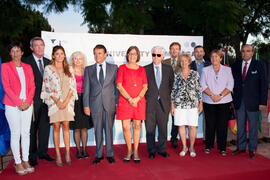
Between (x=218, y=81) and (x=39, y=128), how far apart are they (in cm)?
309

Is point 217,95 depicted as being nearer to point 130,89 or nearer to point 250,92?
point 250,92

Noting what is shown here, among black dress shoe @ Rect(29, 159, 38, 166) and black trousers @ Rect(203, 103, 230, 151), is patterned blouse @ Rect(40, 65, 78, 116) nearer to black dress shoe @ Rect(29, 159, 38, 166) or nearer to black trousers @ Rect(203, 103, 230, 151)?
black dress shoe @ Rect(29, 159, 38, 166)

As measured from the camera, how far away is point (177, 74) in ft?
13.8

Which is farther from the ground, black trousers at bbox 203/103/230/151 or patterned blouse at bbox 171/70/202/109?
patterned blouse at bbox 171/70/202/109

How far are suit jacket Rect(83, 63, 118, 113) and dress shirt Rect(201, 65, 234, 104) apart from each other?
1.63 metres

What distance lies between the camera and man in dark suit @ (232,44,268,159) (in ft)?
13.3

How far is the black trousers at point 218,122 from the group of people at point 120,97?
0.05ft

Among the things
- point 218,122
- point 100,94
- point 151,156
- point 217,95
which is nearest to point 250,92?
point 217,95

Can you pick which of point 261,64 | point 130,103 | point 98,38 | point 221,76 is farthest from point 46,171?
point 261,64

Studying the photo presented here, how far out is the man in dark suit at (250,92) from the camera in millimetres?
4062

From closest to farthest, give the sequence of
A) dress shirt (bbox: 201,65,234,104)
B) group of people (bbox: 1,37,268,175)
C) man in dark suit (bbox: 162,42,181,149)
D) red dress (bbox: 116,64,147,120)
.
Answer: group of people (bbox: 1,37,268,175) → red dress (bbox: 116,64,147,120) → dress shirt (bbox: 201,65,234,104) → man in dark suit (bbox: 162,42,181,149)

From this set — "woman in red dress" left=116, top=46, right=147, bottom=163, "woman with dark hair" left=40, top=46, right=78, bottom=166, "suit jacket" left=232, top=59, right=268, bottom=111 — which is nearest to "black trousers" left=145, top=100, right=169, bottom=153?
"woman in red dress" left=116, top=46, right=147, bottom=163

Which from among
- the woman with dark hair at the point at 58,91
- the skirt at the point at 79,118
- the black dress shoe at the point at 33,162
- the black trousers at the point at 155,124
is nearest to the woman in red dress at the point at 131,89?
the black trousers at the point at 155,124

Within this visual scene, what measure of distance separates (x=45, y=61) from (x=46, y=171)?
172 cm
